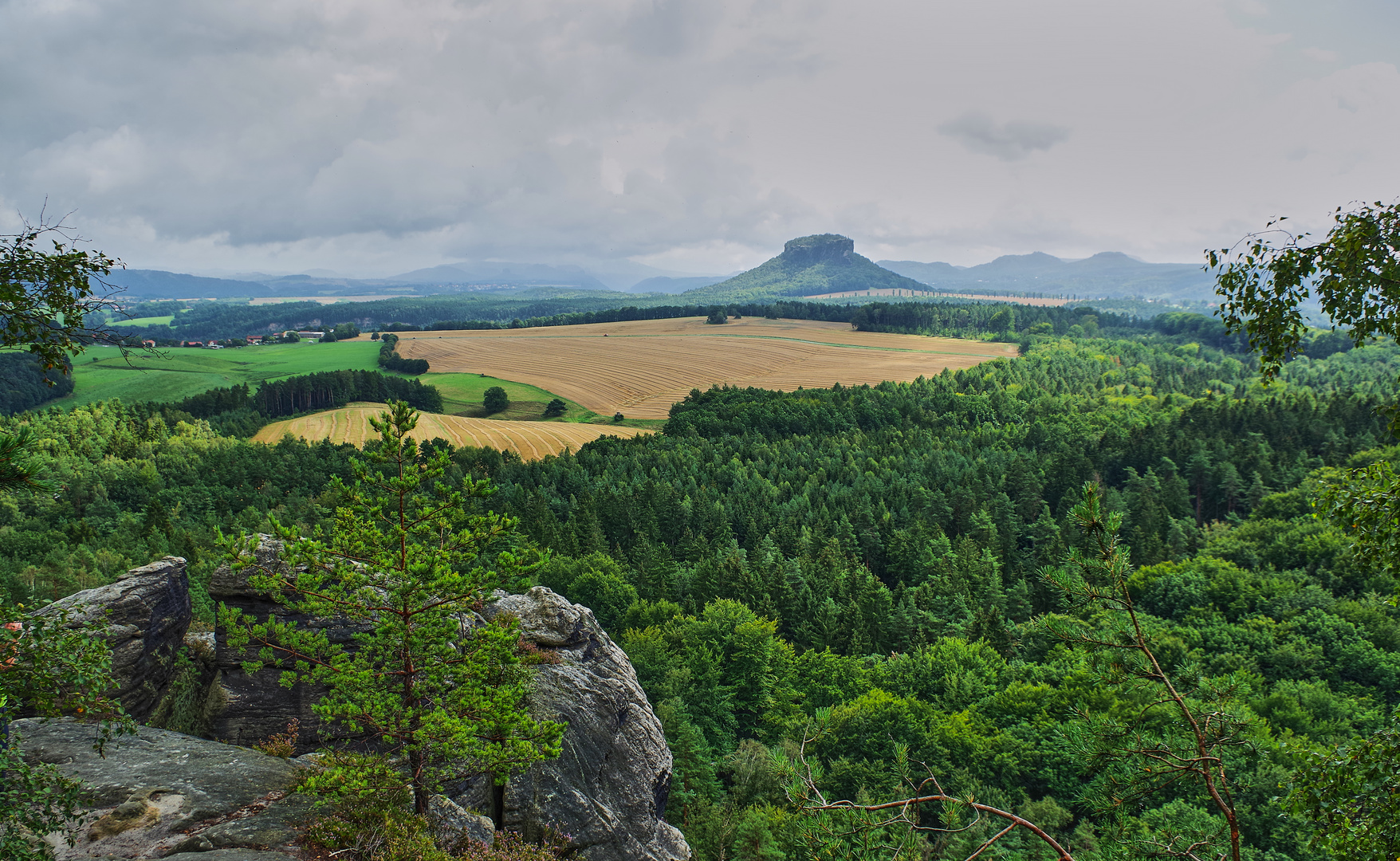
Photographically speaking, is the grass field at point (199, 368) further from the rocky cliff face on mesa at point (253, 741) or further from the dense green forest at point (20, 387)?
the rocky cliff face on mesa at point (253, 741)

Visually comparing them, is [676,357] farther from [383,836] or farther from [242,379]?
[383,836]

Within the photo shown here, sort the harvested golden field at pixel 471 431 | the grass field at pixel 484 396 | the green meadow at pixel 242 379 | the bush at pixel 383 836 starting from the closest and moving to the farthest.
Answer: the bush at pixel 383 836, the harvested golden field at pixel 471 431, the grass field at pixel 484 396, the green meadow at pixel 242 379

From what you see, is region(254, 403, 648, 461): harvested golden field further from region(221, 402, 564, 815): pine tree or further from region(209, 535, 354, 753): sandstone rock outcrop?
region(221, 402, 564, 815): pine tree

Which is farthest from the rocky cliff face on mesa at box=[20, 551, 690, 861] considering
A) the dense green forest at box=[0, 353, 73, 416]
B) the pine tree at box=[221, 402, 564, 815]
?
the dense green forest at box=[0, 353, 73, 416]

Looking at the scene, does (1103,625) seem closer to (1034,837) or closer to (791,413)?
(1034,837)

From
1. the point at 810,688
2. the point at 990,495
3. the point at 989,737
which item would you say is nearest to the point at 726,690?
the point at 810,688

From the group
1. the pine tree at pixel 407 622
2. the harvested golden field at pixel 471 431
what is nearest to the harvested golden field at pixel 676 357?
the harvested golden field at pixel 471 431

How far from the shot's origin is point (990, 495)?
258ft

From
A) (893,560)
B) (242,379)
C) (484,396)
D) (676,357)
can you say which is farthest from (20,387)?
(893,560)

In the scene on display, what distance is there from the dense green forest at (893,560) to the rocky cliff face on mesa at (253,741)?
5506mm

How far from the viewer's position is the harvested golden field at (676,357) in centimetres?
13025

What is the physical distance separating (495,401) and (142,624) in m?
97.3

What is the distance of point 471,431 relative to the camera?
332 ft

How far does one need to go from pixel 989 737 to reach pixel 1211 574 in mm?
30900
